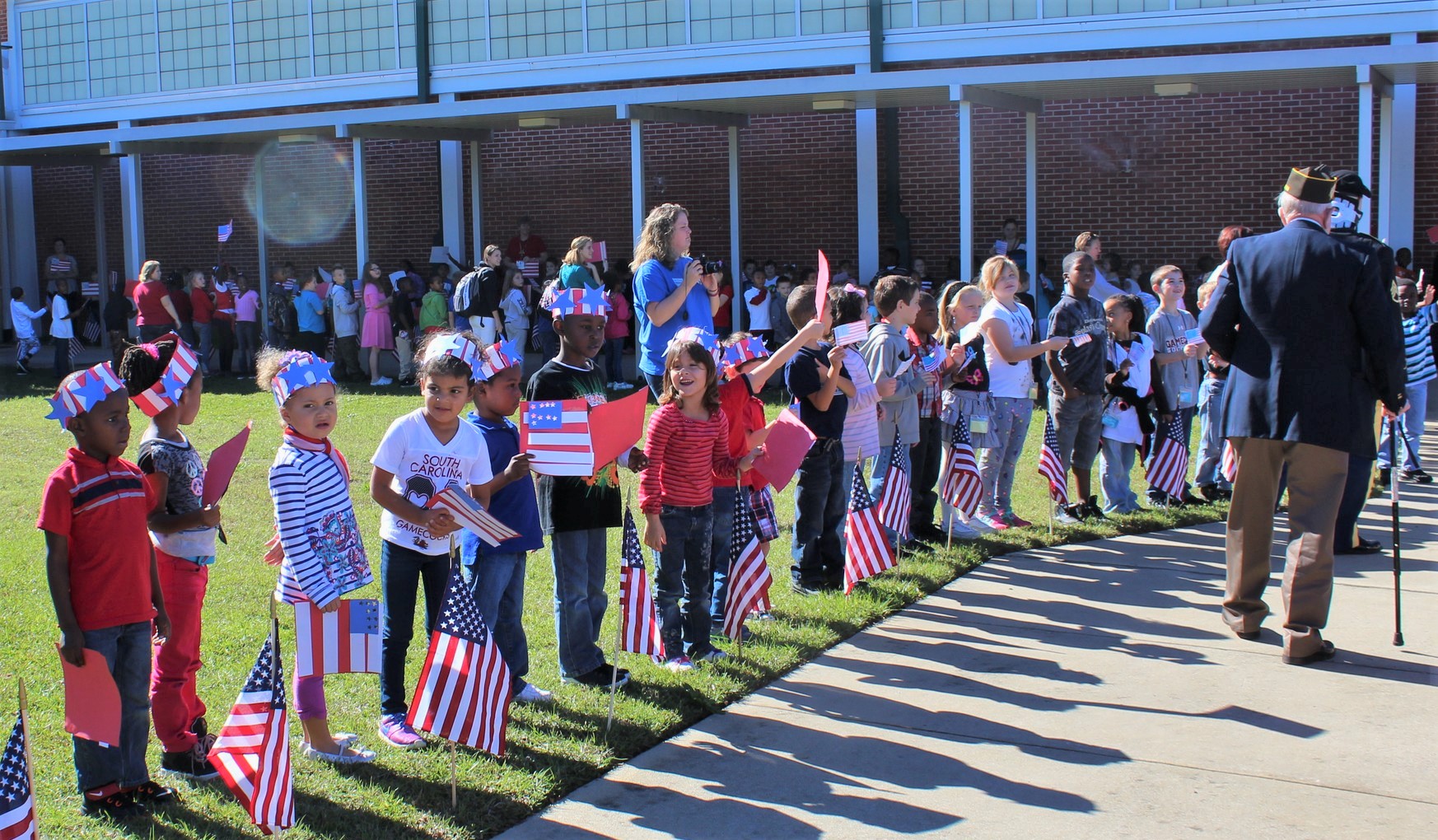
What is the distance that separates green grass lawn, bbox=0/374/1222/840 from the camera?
4.36m

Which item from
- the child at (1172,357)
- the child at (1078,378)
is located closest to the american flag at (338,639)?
the child at (1078,378)

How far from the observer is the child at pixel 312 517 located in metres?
4.57

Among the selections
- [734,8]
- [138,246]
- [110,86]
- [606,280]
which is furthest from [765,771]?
[110,86]

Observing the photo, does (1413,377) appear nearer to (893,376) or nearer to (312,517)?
(893,376)

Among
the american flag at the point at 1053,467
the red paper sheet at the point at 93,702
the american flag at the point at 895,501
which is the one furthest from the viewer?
the american flag at the point at 1053,467

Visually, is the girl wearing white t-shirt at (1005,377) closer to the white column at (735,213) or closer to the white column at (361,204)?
the white column at (735,213)

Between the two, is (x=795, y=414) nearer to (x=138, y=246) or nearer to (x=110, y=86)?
(x=138, y=246)

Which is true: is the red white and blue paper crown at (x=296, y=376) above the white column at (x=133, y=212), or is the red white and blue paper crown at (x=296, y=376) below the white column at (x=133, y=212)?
below

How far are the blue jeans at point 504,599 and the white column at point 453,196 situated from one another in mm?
17752

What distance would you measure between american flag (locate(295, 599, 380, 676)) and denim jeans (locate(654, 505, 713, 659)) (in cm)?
141

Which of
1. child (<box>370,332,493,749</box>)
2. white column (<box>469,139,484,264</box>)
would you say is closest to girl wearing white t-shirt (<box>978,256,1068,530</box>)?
child (<box>370,332,493,749</box>)

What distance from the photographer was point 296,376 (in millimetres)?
4703

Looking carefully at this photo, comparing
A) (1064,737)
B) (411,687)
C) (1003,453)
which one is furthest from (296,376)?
(1003,453)

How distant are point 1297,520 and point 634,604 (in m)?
2.86
